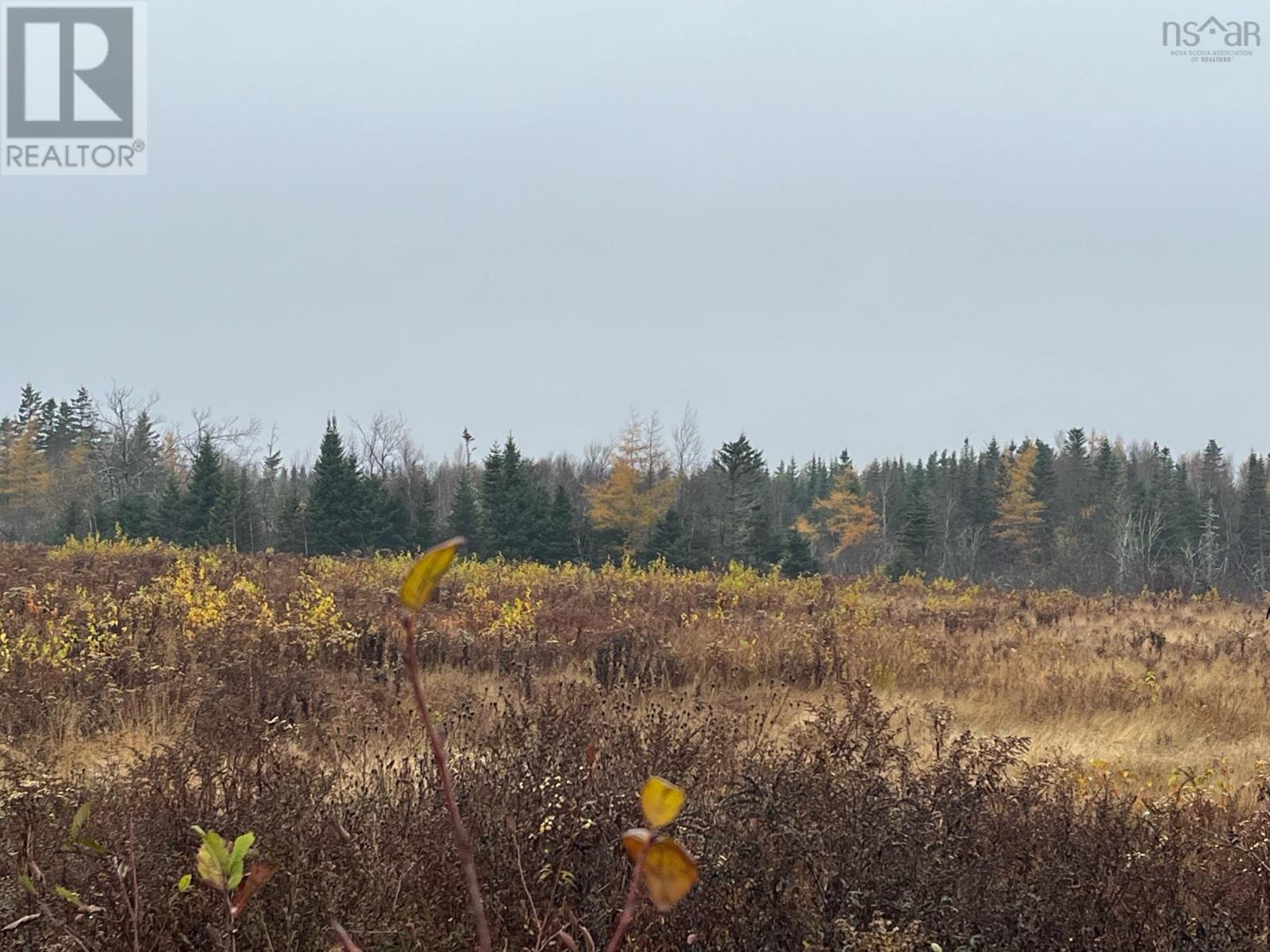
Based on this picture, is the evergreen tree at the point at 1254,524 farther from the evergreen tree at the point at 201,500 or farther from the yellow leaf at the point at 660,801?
the yellow leaf at the point at 660,801

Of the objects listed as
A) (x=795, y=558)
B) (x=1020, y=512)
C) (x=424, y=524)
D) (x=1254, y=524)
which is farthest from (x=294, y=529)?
(x=1254, y=524)

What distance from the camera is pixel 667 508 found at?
37.9 m

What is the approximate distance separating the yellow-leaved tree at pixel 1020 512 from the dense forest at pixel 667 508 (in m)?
0.13

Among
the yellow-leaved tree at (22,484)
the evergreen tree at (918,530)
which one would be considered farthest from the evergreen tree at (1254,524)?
the yellow-leaved tree at (22,484)

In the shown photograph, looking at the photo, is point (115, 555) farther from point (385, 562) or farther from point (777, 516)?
point (777, 516)

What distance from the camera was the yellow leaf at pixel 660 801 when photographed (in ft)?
1.75

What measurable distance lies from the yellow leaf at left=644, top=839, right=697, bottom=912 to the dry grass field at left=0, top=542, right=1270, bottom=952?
0.51m

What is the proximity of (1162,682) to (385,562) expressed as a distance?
1306 cm

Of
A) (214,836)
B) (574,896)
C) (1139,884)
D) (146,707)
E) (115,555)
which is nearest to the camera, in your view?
(214,836)

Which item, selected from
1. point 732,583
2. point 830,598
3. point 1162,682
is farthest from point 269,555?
point 1162,682

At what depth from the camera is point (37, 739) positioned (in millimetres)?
4910

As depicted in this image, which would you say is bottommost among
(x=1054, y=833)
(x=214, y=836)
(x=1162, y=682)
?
(x=1162, y=682)

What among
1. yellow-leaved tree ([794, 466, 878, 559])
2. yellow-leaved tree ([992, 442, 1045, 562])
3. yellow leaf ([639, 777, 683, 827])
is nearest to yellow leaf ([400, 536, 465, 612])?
yellow leaf ([639, 777, 683, 827])

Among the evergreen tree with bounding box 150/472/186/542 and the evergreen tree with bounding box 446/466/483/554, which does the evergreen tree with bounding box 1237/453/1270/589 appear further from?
the evergreen tree with bounding box 150/472/186/542
